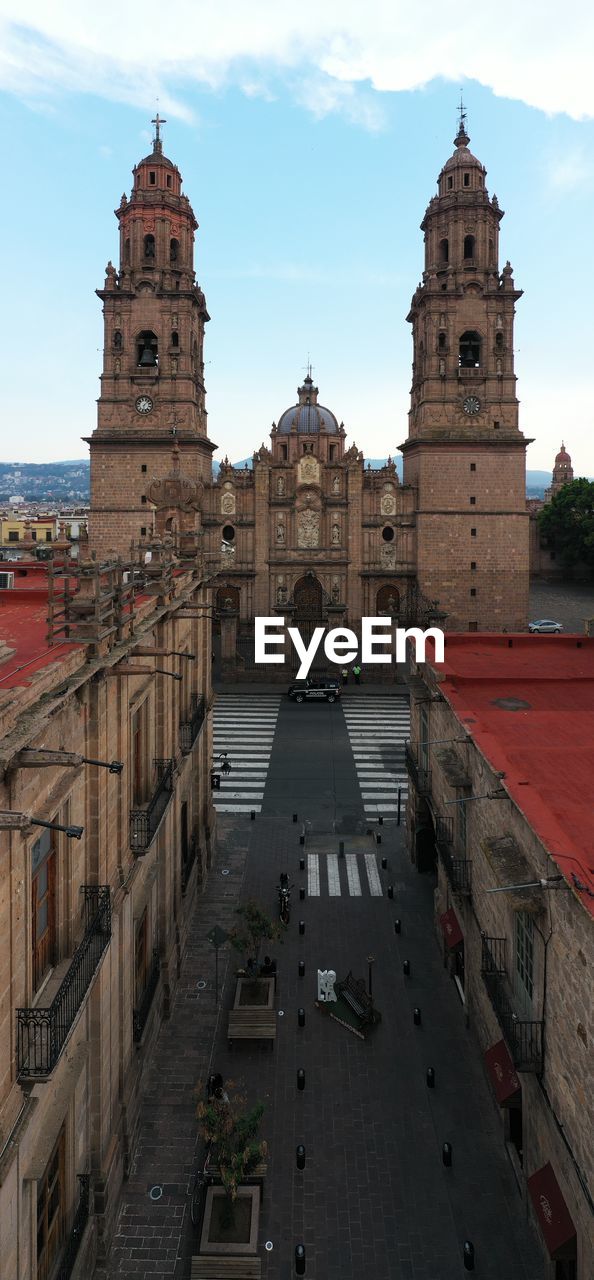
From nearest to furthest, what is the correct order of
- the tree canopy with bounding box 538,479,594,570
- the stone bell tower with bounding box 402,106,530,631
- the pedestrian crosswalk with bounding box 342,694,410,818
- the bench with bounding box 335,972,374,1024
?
the bench with bounding box 335,972,374,1024 → the pedestrian crosswalk with bounding box 342,694,410,818 → the stone bell tower with bounding box 402,106,530,631 → the tree canopy with bounding box 538,479,594,570

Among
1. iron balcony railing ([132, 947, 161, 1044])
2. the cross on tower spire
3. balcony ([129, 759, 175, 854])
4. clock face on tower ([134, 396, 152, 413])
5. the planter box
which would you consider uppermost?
the cross on tower spire

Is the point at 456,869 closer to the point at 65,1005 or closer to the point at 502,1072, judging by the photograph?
the point at 502,1072

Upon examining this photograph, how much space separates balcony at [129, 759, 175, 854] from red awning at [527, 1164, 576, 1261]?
7.60 m

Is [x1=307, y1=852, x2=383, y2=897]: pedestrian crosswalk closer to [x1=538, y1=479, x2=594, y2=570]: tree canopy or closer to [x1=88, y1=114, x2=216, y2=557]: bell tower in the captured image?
[x1=88, y1=114, x2=216, y2=557]: bell tower

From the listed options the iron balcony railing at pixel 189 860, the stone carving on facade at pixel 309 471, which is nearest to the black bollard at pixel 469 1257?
the iron balcony railing at pixel 189 860

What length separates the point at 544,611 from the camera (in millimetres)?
64688

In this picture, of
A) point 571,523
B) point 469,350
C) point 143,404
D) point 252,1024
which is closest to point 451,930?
point 252,1024

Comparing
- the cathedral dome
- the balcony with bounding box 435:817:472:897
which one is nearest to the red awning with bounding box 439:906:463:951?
the balcony with bounding box 435:817:472:897

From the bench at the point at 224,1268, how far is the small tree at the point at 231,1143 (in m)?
0.57

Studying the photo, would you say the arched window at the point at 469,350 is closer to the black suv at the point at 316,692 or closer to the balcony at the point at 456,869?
the black suv at the point at 316,692

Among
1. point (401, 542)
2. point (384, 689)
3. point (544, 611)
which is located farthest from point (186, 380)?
point (544, 611)

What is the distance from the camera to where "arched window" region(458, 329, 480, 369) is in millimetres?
50188

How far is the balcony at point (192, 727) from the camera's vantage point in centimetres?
→ 2030

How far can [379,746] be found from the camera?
37.9 metres
